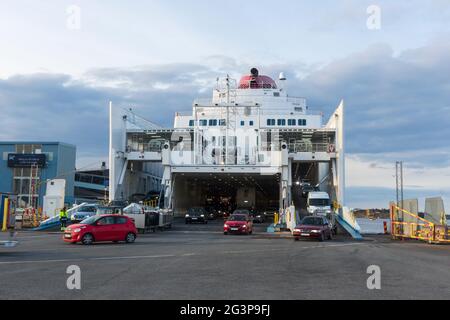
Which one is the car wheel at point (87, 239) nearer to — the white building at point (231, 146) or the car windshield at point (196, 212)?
the white building at point (231, 146)

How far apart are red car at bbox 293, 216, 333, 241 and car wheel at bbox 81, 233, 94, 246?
10905 mm

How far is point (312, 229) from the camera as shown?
91.9ft

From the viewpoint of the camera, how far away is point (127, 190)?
53.2 m

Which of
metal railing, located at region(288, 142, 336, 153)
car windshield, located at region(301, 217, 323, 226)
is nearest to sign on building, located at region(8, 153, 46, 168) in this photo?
metal railing, located at region(288, 142, 336, 153)

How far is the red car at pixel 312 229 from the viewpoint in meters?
27.9

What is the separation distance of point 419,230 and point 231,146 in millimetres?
22526

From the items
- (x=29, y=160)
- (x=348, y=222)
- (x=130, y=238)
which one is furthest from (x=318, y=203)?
(x=29, y=160)

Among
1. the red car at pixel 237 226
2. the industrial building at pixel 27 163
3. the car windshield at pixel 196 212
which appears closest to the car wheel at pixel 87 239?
the red car at pixel 237 226

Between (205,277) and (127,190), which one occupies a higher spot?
(127,190)

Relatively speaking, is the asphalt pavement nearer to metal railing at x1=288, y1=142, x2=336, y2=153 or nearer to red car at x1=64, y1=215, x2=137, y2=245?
red car at x1=64, y1=215, x2=137, y2=245

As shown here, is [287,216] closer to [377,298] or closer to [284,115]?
[284,115]

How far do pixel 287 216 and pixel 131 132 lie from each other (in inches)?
764
